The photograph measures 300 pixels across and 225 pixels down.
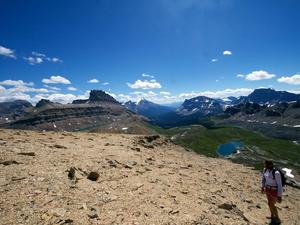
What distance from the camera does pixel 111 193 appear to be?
649 inches

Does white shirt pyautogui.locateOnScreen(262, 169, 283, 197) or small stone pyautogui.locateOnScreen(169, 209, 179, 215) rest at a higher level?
white shirt pyautogui.locateOnScreen(262, 169, 283, 197)

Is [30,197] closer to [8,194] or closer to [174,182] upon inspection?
[8,194]

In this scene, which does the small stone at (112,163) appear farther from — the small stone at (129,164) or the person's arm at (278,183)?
the person's arm at (278,183)

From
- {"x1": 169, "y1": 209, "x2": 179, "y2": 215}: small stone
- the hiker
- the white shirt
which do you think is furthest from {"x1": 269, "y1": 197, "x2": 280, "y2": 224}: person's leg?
{"x1": 169, "y1": 209, "x2": 179, "y2": 215}: small stone

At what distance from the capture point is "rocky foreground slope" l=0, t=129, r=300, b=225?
13719 millimetres

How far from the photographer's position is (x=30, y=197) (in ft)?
47.6

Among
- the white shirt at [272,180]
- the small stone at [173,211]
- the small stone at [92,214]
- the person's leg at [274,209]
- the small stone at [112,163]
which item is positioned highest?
the small stone at [112,163]

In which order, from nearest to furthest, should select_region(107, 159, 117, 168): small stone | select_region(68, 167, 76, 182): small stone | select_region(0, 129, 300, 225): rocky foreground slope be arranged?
1. select_region(0, 129, 300, 225): rocky foreground slope
2. select_region(68, 167, 76, 182): small stone
3. select_region(107, 159, 117, 168): small stone

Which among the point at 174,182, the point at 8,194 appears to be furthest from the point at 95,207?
the point at 174,182

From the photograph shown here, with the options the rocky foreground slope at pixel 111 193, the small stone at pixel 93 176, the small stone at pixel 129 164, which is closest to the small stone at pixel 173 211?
the rocky foreground slope at pixel 111 193

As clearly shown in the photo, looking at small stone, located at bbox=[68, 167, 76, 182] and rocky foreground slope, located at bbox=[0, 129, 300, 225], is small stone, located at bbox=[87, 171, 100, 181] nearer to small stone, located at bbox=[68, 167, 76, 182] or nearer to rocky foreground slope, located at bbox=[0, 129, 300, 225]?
rocky foreground slope, located at bbox=[0, 129, 300, 225]

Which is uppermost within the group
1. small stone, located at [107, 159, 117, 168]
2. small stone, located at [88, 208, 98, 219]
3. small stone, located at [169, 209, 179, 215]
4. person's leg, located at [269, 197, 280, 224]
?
small stone, located at [107, 159, 117, 168]

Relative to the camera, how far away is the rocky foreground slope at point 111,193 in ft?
45.0

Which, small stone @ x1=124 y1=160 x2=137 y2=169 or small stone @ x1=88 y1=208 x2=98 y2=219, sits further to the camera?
small stone @ x1=124 y1=160 x2=137 y2=169
